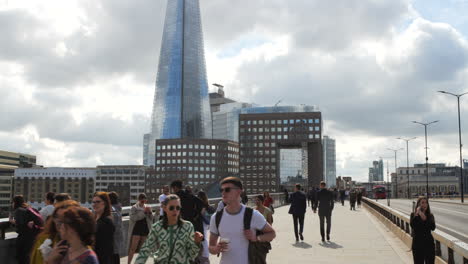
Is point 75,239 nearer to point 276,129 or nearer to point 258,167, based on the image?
point 276,129

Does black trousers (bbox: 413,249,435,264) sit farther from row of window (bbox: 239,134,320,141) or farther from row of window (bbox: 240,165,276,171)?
row of window (bbox: 240,165,276,171)

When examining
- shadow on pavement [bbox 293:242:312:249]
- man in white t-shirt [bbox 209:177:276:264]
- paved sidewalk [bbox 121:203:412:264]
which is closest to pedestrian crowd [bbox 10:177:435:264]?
man in white t-shirt [bbox 209:177:276:264]

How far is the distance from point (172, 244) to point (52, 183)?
197844 mm

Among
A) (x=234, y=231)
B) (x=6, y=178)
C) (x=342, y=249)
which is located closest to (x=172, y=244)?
(x=234, y=231)

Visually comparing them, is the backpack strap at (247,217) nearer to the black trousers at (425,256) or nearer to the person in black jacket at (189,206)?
the person in black jacket at (189,206)

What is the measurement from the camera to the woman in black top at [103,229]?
6.77 meters

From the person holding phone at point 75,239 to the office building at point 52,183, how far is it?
617 feet

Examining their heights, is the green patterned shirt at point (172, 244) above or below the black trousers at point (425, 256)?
above

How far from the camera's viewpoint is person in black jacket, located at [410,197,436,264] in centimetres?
927

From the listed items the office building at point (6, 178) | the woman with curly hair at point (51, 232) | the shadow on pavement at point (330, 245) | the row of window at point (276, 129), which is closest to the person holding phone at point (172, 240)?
the woman with curly hair at point (51, 232)

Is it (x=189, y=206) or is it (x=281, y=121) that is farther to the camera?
(x=281, y=121)

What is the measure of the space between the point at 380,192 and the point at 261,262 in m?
85.1

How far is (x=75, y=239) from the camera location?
3.94 metres

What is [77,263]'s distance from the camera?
3.87 meters
